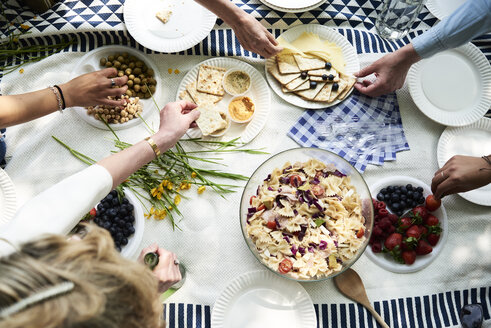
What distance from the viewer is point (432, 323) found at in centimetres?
163

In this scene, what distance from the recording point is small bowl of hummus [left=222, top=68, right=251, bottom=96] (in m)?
1.81

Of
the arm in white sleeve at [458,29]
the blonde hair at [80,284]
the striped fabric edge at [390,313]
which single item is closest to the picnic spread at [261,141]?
the striped fabric edge at [390,313]

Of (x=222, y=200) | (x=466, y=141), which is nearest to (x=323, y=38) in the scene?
(x=466, y=141)

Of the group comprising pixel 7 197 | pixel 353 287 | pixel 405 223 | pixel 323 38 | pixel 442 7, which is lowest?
pixel 353 287

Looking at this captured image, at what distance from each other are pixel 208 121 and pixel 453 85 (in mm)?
1137

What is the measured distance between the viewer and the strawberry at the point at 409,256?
162 centimetres

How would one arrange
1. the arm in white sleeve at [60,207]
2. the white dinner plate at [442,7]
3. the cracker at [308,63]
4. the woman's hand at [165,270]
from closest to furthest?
the arm in white sleeve at [60,207] → the woman's hand at [165,270] → the cracker at [308,63] → the white dinner plate at [442,7]

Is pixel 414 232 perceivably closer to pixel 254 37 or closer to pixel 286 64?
pixel 286 64

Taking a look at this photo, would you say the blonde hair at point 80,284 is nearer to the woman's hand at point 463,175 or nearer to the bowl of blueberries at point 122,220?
the bowl of blueberries at point 122,220

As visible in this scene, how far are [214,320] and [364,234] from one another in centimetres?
67

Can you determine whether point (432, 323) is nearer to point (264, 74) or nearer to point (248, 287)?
point (248, 287)

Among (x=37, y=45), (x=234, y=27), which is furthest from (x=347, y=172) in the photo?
(x=37, y=45)

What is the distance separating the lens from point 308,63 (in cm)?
181

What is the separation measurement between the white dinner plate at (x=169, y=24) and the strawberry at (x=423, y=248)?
4.22 ft
